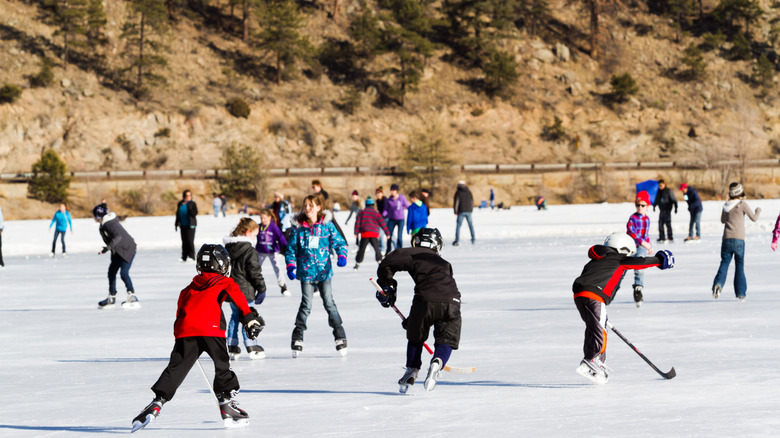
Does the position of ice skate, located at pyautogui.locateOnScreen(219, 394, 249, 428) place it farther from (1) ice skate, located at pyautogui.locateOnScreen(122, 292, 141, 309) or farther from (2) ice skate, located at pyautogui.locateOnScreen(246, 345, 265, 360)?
(1) ice skate, located at pyautogui.locateOnScreen(122, 292, 141, 309)

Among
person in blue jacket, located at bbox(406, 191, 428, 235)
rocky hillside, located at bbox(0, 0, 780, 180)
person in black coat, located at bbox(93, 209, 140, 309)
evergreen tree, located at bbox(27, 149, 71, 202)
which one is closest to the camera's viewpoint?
person in black coat, located at bbox(93, 209, 140, 309)

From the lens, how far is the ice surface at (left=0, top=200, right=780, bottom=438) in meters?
5.39

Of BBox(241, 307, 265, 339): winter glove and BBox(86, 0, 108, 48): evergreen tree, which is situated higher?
BBox(86, 0, 108, 48): evergreen tree

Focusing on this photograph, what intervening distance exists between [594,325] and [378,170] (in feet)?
188

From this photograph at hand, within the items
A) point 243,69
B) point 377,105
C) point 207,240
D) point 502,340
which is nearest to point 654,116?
point 377,105

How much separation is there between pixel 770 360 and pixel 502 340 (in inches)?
94.3

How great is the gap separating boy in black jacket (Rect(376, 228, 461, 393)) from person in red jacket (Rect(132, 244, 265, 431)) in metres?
1.21

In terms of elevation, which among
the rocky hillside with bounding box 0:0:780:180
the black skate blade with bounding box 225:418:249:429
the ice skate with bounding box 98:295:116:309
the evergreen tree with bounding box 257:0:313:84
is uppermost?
the evergreen tree with bounding box 257:0:313:84

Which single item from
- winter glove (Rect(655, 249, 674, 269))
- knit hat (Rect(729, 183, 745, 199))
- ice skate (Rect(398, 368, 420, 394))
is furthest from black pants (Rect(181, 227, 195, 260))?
winter glove (Rect(655, 249, 674, 269))

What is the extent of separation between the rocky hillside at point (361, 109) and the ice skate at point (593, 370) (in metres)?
58.2

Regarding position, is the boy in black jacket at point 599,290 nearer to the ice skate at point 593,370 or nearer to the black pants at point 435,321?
the ice skate at point 593,370

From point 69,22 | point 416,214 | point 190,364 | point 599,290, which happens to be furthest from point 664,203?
point 69,22

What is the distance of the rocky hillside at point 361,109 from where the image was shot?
2480 inches

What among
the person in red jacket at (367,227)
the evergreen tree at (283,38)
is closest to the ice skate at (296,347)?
the person in red jacket at (367,227)
